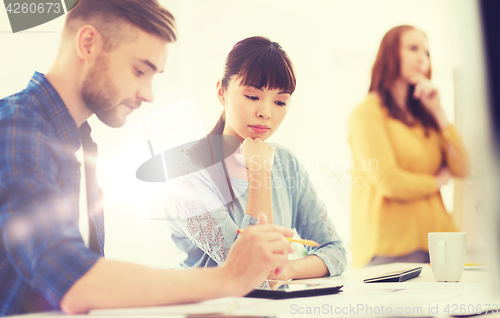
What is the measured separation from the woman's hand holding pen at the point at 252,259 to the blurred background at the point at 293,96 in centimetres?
36

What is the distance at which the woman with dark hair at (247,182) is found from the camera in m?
1.03

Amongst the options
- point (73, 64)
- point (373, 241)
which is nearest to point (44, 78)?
point (73, 64)

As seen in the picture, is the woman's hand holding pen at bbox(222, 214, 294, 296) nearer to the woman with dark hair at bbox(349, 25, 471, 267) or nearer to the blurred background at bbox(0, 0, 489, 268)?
the blurred background at bbox(0, 0, 489, 268)

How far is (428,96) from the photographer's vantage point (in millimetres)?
1734

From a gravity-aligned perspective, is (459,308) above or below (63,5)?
below

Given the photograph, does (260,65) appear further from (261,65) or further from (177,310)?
(177,310)

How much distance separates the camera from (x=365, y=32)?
2078 millimetres

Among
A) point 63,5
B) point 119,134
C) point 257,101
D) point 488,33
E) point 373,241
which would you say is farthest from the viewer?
point 373,241

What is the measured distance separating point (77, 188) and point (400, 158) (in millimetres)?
1221

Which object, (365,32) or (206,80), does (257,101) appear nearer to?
(206,80)

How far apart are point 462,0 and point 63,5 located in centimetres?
103

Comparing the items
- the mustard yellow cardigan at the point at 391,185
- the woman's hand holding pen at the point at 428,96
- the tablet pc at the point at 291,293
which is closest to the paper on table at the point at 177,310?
the tablet pc at the point at 291,293

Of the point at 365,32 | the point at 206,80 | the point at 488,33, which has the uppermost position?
the point at 365,32

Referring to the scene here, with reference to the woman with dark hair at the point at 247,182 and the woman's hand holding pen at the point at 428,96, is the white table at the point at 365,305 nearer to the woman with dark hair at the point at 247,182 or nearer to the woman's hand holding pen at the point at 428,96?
the woman with dark hair at the point at 247,182
